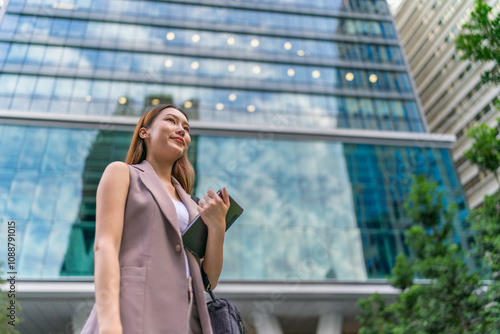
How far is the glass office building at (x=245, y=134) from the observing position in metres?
18.4

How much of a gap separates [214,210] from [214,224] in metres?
0.07

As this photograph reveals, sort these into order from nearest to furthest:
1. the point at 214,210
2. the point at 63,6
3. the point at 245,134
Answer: the point at 214,210, the point at 245,134, the point at 63,6

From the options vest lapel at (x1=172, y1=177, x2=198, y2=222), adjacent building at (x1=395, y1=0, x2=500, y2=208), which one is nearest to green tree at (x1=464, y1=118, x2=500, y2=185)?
vest lapel at (x1=172, y1=177, x2=198, y2=222)

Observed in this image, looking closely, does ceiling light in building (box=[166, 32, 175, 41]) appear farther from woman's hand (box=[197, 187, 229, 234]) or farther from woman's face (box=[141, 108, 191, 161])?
woman's hand (box=[197, 187, 229, 234])

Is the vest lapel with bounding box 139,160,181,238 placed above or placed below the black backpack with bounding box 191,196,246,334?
above

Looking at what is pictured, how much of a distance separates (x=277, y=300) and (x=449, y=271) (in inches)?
351

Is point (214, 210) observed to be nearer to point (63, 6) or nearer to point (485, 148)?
point (485, 148)

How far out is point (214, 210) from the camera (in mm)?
1809

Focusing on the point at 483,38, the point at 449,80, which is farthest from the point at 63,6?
the point at 449,80

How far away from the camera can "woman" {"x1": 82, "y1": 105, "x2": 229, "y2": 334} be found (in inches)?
56.1

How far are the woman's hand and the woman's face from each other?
355 mm

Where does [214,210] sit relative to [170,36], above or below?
below

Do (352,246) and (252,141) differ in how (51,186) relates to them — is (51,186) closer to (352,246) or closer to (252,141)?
(252,141)

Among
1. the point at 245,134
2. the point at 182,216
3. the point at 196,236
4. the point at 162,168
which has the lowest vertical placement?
the point at 196,236
